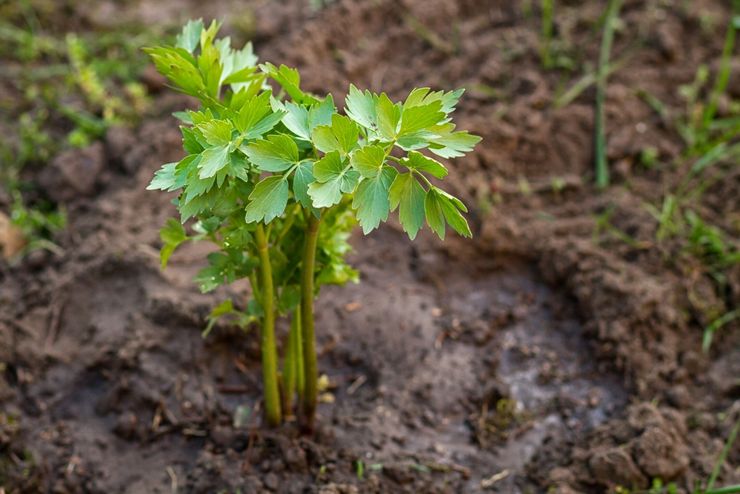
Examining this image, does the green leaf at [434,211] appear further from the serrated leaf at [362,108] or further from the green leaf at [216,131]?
the green leaf at [216,131]

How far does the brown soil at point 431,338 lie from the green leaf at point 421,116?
1097mm

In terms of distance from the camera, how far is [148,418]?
8.64ft

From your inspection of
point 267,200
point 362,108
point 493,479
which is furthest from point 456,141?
point 493,479

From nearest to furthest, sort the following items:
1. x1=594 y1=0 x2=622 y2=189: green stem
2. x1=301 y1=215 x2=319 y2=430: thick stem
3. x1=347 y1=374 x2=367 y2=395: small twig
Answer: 1. x1=301 y1=215 x2=319 y2=430: thick stem
2. x1=347 y1=374 x2=367 y2=395: small twig
3. x1=594 y1=0 x2=622 y2=189: green stem

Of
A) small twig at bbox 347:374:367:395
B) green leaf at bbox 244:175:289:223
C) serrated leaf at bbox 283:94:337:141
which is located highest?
serrated leaf at bbox 283:94:337:141

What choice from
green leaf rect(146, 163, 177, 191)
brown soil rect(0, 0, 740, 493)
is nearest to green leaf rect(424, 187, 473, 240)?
green leaf rect(146, 163, 177, 191)

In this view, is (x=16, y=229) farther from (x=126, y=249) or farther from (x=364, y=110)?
(x=364, y=110)

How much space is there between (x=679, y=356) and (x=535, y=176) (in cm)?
99

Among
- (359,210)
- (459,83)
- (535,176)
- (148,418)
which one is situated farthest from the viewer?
(459,83)

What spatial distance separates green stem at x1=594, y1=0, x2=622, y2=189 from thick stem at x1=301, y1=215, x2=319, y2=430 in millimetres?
1682

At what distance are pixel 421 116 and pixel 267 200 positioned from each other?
1.22ft

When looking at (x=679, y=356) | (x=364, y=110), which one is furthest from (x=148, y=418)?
(x=679, y=356)

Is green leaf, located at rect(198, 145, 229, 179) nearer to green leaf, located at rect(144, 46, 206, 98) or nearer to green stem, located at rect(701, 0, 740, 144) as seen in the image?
green leaf, located at rect(144, 46, 206, 98)

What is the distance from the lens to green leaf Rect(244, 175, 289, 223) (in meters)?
1.76
